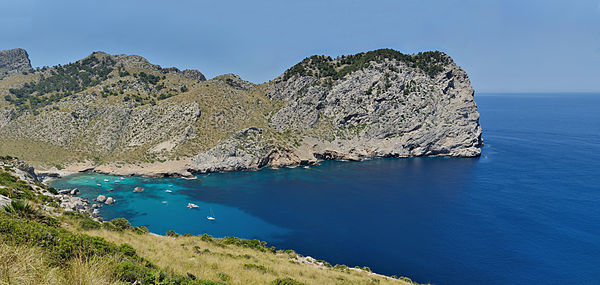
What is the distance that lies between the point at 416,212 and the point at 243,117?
86318 mm

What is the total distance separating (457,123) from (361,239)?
97425mm

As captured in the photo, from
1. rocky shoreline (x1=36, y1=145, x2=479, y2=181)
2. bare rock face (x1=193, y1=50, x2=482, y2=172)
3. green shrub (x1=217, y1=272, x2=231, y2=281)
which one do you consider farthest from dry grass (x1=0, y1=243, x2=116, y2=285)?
bare rock face (x1=193, y1=50, x2=482, y2=172)

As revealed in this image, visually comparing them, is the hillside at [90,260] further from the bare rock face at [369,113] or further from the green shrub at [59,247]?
the bare rock face at [369,113]

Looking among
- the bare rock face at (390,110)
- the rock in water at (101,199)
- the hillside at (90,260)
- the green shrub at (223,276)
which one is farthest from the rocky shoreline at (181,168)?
the green shrub at (223,276)

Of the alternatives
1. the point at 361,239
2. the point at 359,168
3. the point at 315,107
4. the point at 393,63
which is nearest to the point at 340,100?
the point at 315,107

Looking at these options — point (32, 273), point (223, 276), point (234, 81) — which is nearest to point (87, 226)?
point (223, 276)

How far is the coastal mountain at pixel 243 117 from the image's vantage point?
10544cm

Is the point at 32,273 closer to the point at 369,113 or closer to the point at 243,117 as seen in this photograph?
the point at 243,117

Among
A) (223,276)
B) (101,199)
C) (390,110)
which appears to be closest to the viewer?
(223,276)

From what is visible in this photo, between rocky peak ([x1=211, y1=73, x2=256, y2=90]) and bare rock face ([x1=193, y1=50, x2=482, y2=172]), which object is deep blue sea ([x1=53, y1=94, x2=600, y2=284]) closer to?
bare rock face ([x1=193, y1=50, x2=482, y2=172])

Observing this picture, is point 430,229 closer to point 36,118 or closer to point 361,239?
point 361,239

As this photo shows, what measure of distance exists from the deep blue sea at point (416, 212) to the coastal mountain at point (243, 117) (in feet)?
36.9

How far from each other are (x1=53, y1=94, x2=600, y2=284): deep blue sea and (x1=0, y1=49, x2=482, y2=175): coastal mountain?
1125 centimetres

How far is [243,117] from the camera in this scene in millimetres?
128125
